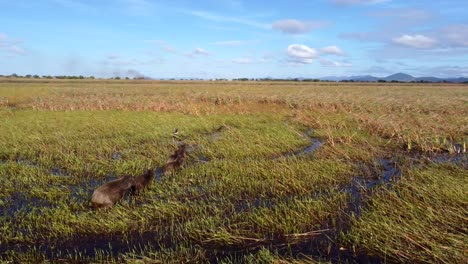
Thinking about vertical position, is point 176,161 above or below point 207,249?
above

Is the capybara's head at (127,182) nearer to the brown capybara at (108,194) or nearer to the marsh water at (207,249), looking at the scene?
the brown capybara at (108,194)

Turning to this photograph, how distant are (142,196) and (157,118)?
11.3 meters

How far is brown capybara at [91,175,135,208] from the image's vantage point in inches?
244

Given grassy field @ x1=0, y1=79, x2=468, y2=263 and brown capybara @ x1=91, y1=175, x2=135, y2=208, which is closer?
grassy field @ x1=0, y1=79, x2=468, y2=263

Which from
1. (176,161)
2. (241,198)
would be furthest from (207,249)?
(176,161)

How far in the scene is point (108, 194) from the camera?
6.29 meters

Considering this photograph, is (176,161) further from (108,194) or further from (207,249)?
(207,249)

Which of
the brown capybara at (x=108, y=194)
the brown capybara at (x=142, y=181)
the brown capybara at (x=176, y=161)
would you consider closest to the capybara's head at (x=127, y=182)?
the brown capybara at (x=108, y=194)

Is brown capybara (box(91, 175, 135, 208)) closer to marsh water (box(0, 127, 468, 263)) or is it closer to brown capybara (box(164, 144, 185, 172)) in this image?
marsh water (box(0, 127, 468, 263))

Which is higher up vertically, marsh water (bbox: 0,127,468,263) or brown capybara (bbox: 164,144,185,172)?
brown capybara (bbox: 164,144,185,172)

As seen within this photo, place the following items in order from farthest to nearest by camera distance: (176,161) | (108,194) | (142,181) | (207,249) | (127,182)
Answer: (176,161), (142,181), (127,182), (108,194), (207,249)

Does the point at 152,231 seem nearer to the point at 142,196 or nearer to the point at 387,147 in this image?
the point at 142,196

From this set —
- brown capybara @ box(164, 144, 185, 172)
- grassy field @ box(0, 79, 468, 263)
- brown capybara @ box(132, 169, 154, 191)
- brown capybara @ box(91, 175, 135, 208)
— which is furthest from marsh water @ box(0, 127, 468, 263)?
brown capybara @ box(91, 175, 135, 208)

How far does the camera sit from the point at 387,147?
11453 millimetres
